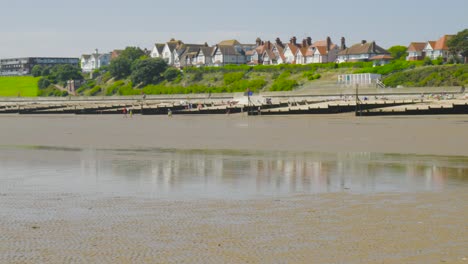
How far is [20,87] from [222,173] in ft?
581

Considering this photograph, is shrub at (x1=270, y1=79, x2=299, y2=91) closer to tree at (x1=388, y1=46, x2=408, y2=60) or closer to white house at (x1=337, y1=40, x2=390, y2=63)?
white house at (x1=337, y1=40, x2=390, y2=63)

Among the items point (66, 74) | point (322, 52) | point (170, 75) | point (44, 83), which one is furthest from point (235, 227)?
point (44, 83)

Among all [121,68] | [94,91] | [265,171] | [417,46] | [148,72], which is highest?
[417,46]

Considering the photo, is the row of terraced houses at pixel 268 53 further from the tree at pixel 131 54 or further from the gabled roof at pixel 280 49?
the tree at pixel 131 54

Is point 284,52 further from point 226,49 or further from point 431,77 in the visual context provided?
point 431,77

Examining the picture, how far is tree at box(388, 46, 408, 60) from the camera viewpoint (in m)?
141

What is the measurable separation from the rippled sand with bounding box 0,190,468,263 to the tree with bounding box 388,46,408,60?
132m

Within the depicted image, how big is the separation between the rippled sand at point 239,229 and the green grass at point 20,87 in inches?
6315

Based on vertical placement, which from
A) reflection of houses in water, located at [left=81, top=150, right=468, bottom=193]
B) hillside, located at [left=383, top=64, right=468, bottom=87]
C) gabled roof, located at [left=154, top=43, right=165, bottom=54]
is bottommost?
reflection of houses in water, located at [left=81, top=150, right=468, bottom=193]

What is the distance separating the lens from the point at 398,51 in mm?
142375

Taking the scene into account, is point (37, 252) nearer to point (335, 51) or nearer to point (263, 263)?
point (263, 263)

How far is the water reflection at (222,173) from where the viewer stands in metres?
14.1

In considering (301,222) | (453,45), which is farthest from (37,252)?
(453,45)

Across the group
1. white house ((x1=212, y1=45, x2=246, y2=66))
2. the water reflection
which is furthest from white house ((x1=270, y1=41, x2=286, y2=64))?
the water reflection
